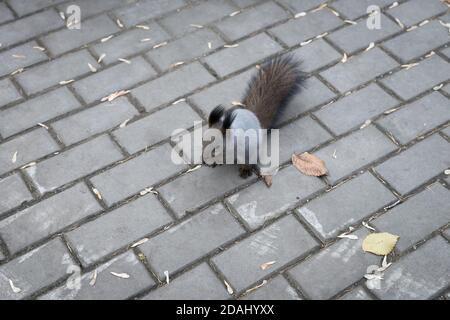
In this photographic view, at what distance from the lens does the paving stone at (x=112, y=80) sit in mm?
3607

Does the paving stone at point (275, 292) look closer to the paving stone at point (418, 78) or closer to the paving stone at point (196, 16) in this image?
the paving stone at point (418, 78)

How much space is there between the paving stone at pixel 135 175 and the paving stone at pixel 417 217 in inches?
47.7

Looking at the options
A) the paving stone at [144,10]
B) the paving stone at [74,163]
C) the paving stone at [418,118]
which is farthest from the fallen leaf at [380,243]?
the paving stone at [144,10]

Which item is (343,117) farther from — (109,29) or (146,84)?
(109,29)

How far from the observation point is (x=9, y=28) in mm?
3998

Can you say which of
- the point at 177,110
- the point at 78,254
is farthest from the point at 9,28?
the point at 78,254

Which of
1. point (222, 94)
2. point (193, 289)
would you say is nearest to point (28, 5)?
point (222, 94)

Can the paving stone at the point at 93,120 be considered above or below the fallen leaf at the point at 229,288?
above

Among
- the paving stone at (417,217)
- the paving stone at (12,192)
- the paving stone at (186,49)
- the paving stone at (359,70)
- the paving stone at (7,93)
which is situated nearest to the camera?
the paving stone at (417,217)

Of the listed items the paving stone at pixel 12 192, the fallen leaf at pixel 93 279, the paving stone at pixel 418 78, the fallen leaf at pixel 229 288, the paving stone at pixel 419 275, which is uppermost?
the paving stone at pixel 12 192

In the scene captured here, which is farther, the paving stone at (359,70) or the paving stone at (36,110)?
the paving stone at (359,70)
